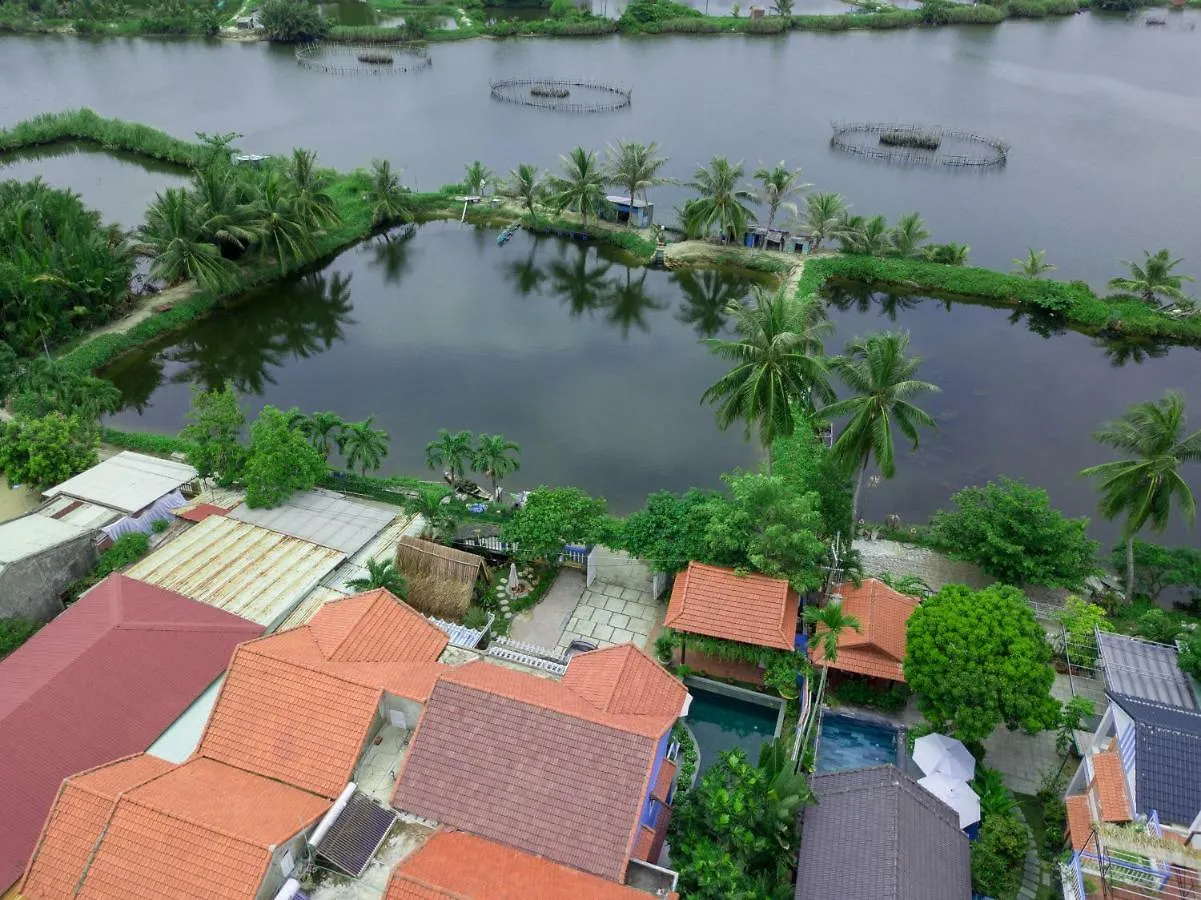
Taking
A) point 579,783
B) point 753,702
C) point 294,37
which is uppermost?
point 294,37

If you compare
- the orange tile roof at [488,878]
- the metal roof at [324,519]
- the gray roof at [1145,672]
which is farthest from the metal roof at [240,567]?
the gray roof at [1145,672]

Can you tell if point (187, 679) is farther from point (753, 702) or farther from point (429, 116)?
point (429, 116)

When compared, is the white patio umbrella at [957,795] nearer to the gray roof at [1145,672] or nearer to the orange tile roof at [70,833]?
the gray roof at [1145,672]

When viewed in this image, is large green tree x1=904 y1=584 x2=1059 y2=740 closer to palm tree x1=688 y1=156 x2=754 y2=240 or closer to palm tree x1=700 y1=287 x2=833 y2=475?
palm tree x1=700 y1=287 x2=833 y2=475

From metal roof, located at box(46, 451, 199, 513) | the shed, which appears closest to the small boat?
metal roof, located at box(46, 451, 199, 513)

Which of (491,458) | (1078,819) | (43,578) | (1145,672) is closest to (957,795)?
(1078,819)

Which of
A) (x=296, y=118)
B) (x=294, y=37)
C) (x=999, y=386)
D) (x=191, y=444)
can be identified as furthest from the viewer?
(x=294, y=37)

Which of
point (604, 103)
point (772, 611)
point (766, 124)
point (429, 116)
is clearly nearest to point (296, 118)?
point (429, 116)

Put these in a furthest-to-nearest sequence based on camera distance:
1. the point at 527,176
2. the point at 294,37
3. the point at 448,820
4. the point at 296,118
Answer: the point at 294,37 < the point at 296,118 < the point at 527,176 < the point at 448,820
